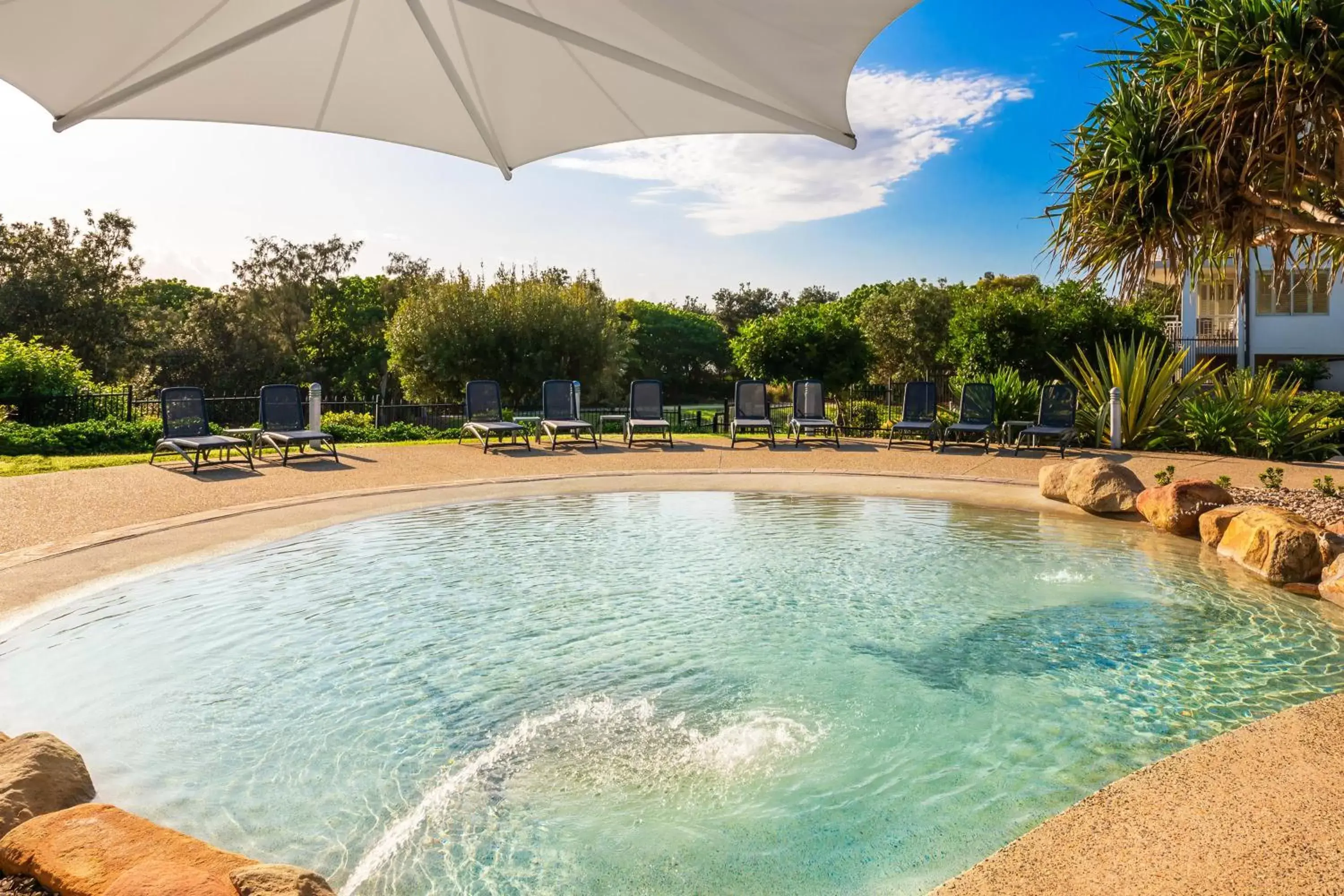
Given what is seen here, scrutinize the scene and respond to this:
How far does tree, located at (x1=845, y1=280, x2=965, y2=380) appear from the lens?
1406 inches

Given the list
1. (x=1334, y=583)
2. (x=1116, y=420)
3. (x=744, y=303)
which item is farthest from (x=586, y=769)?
(x=744, y=303)

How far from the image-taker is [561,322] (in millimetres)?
25109

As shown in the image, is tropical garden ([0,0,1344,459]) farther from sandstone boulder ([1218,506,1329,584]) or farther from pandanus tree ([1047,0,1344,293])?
sandstone boulder ([1218,506,1329,584])

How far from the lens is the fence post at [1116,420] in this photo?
41.2 ft

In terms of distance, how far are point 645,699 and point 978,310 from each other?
14.5 m

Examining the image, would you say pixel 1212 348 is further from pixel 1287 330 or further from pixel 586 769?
pixel 586 769

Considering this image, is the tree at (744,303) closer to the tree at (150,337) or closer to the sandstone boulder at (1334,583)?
the tree at (150,337)

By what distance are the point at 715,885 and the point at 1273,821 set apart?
1.82 m

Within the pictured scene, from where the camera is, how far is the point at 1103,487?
8.75 metres

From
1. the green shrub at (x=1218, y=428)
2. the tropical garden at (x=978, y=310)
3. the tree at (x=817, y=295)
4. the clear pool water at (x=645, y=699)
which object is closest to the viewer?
the clear pool water at (x=645, y=699)

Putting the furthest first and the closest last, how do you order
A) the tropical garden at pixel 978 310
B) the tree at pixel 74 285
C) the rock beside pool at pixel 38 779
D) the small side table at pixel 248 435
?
the tree at pixel 74 285
the small side table at pixel 248 435
the tropical garden at pixel 978 310
the rock beside pool at pixel 38 779

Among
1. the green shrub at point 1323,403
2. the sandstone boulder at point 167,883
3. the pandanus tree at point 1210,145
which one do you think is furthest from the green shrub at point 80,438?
the green shrub at point 1323,403

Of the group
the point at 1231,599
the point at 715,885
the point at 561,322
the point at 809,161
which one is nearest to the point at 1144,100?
the point at 1231,599

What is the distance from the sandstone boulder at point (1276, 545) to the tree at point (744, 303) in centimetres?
5814
